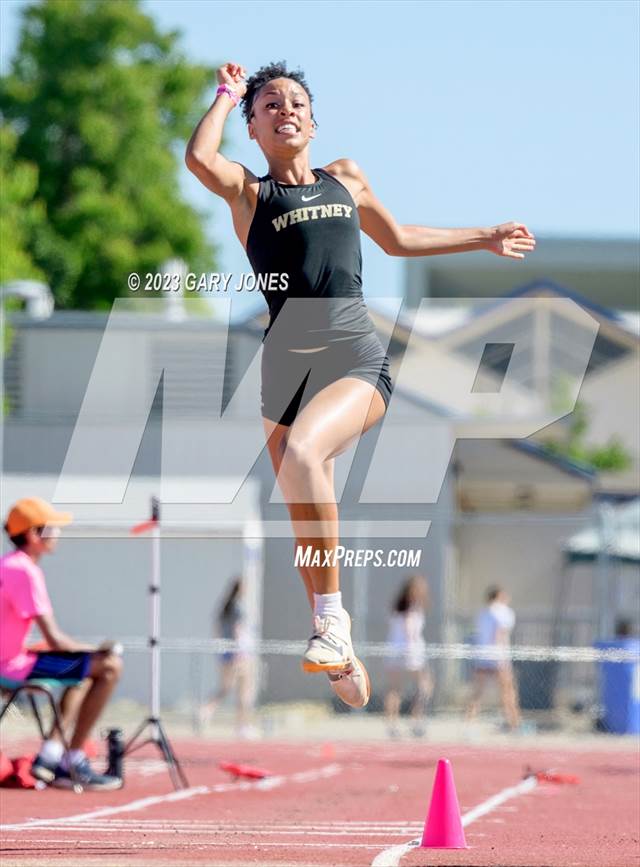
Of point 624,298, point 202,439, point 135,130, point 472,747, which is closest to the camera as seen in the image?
point 472,747

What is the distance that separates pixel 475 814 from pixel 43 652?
300 centimetres

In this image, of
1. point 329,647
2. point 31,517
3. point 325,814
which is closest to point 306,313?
point 329,647

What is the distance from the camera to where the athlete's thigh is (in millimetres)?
5805

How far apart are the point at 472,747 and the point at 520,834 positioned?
8457 mm

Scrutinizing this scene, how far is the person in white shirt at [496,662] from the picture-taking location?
55.2ft

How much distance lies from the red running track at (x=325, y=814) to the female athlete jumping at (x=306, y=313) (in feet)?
3.41

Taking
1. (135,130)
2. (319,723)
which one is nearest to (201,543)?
(319,723)

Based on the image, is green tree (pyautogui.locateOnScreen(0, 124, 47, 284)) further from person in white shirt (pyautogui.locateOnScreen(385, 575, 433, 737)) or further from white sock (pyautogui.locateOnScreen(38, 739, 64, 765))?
white sock (pyautogui.locateOnScreen(38, 739, 64, 765))

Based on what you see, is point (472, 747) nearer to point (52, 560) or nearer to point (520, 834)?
point (52, 560)

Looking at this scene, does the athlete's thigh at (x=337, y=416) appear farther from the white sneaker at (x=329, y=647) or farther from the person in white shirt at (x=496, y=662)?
the person in white shirt at (x=496, y=662)

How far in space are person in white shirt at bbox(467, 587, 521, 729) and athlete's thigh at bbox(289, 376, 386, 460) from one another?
1088 cm

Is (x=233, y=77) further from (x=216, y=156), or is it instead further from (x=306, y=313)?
(x=306, y=313)

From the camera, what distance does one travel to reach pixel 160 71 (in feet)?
142

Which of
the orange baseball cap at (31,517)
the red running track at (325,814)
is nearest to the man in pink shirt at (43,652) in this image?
the orange baseball cap at (31,517)
